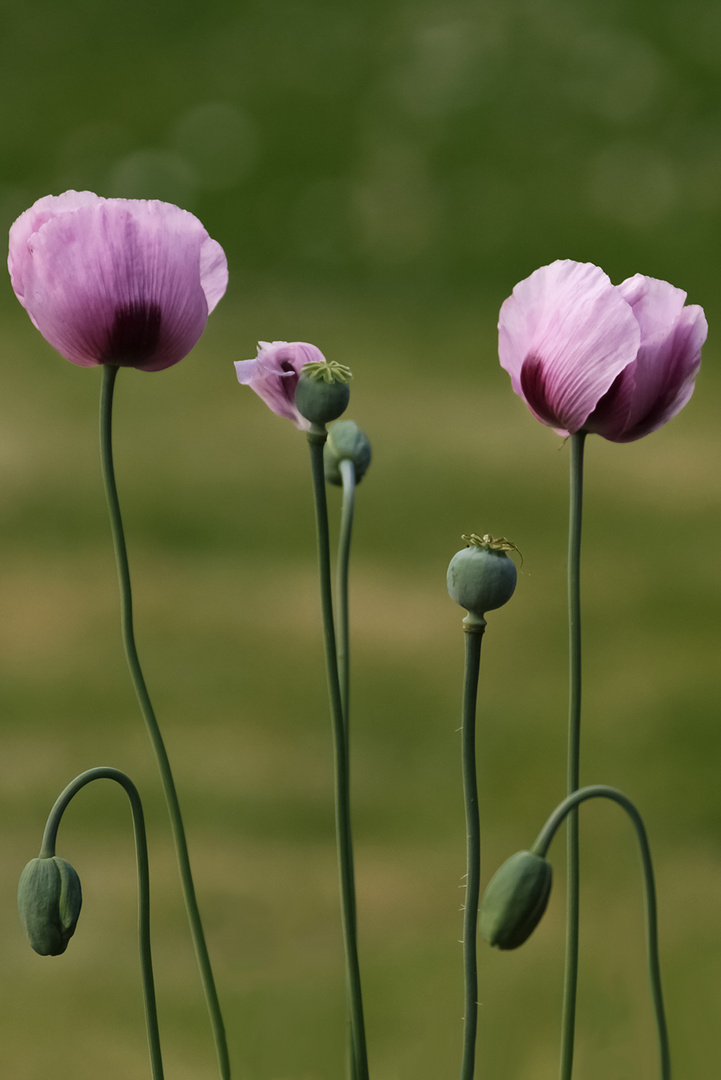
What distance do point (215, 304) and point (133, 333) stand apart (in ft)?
0.10

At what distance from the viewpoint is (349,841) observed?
471 millimetres

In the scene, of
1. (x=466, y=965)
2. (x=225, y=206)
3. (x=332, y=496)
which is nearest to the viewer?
(x=466, y=965)

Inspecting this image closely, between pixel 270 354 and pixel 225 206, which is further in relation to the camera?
pixel 225 206

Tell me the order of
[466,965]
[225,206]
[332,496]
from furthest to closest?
[225,206]
[332,496]
[466,965]

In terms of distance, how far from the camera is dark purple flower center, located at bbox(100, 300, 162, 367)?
1.59 feet

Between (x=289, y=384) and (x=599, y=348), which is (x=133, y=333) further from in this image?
(x=599, y=348)

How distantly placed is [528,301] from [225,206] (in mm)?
1730

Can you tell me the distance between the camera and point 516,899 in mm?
398

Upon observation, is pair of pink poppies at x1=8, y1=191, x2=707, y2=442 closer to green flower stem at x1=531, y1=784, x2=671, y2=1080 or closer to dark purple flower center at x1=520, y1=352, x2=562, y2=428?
dark purple flower center at x1=520, y1=352, x2=562, y2=428

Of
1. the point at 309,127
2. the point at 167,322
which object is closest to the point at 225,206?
the point at 309,127

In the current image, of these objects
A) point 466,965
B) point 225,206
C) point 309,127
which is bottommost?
point 466,965

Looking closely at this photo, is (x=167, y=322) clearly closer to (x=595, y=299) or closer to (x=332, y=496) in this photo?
(x=595, y=299)

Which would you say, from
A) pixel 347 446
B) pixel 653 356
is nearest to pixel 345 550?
pixel 347 446

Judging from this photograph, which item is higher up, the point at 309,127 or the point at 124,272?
the point at 309,127
